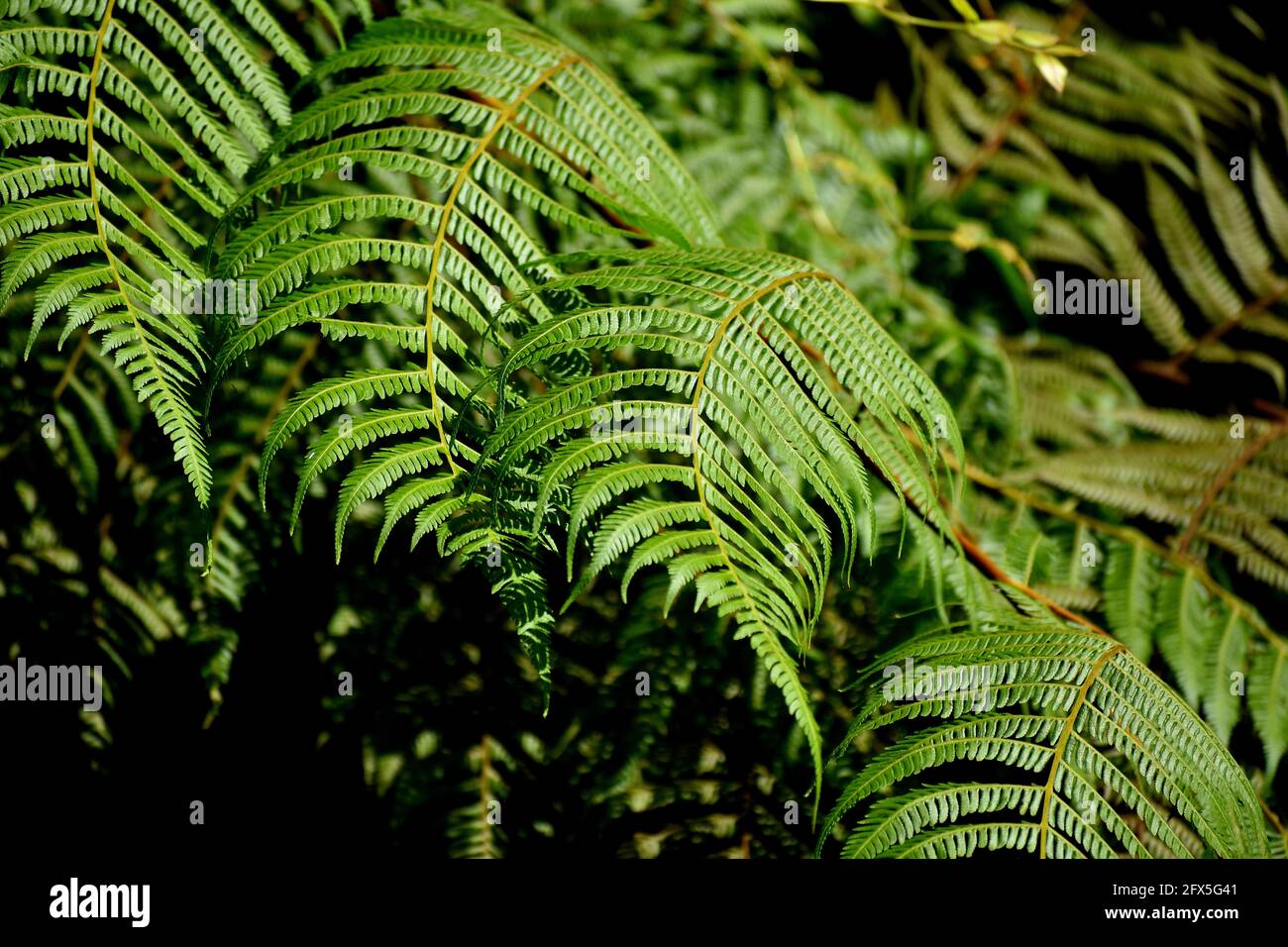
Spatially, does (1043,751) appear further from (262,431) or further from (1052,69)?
(262,431)

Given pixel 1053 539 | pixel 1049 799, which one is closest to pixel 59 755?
pixel 1049 799

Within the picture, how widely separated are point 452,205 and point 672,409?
408mm

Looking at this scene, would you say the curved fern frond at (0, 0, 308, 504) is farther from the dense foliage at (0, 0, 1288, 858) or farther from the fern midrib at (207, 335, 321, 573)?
the fern midrib at (207, 335, 321, 573)

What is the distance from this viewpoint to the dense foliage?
1057 millimetres

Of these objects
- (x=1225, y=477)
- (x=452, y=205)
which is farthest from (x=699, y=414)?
(x=1225, y=477)

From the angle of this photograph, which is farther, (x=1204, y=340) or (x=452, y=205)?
(x=1204, y=340)

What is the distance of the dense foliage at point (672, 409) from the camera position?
106cm

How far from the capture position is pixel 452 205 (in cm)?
115

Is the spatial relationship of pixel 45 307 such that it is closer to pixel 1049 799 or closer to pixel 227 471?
pixel 227 471

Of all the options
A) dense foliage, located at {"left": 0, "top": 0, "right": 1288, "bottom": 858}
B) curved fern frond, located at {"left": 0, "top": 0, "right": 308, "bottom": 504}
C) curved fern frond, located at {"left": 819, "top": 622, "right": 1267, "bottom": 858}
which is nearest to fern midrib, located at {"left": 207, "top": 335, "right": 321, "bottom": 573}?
dense foliage, located at {"left": 0, "top": 0, "right": 1288, "bottom": 858}

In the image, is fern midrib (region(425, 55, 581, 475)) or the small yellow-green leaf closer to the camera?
fern midrib (region(425, 55, 581, 475))

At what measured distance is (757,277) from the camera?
3.77ft

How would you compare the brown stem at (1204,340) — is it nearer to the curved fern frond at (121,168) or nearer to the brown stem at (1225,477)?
the brown stem at (1225,477)
